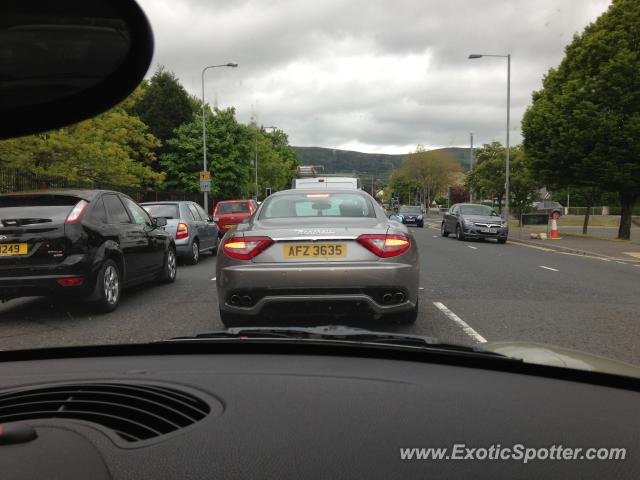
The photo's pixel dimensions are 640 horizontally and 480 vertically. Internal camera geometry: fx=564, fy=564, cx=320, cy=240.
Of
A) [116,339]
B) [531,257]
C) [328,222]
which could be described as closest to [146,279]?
[116,339]

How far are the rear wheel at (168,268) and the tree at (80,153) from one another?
844 cm

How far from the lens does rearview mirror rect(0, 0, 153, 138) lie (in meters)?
1.42

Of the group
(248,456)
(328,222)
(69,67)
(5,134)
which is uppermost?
(69,67)

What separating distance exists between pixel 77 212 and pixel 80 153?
1407cm

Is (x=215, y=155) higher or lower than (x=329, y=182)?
higher

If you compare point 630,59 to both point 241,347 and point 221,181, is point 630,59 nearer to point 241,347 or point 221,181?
point 241,347

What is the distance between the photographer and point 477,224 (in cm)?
2178

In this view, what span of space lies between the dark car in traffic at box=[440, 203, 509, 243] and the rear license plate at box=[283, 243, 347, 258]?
1768 centimetres

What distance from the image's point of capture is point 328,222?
206 inches

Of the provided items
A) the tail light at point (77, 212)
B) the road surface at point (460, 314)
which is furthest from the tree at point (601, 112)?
the tail light at point (77, 212)

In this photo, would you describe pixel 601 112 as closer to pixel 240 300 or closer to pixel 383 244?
pixel 383 244

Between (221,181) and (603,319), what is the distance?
3989 centimetres

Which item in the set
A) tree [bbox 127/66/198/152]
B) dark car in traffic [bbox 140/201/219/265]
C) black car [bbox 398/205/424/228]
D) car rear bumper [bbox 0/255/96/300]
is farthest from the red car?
tree [bbox 127/66/198/152]

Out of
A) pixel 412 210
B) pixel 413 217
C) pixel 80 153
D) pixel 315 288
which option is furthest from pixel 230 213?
pixel 412 210
